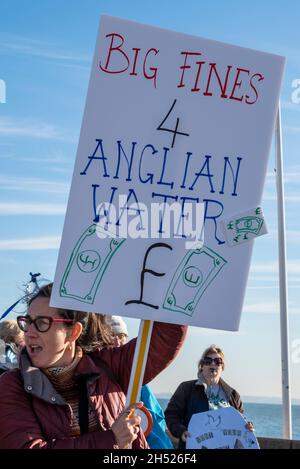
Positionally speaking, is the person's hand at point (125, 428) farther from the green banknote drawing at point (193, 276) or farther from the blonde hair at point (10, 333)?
the blonde hair at point (10, 333)

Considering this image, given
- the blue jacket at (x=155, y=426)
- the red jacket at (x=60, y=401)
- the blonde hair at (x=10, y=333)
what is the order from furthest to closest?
the blonde hair at (x=10, y=333)
the blue jacket at (x=155, y=426)
the red jacket at (x=60, y=401)

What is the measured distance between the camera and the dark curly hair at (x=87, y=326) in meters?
3.79

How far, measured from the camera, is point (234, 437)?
3.95 metres

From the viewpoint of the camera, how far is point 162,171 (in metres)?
3.89

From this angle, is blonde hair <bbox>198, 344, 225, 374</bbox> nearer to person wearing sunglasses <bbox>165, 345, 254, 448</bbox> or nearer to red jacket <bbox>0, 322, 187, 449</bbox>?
person wearing sunglasses <bbox>165, 345, 254, 448</bbox>

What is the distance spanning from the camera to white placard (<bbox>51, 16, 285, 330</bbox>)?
12.4 feet

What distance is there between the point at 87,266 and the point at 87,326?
0.84 feet

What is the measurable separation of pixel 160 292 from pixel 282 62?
43.5 inches

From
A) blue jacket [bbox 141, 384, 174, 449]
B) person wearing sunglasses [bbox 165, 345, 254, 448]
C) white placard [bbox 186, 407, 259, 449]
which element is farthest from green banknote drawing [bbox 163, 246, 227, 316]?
person wearing sunglasses [bbox 165, 345, 254, 448]

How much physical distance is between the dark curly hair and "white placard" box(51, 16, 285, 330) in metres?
0.06

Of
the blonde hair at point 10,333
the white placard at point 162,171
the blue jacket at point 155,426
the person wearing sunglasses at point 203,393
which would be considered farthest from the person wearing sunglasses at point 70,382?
the person wearing sunglasses at point 203,393

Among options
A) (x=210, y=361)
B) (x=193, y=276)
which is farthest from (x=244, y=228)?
(x=210, y=361)

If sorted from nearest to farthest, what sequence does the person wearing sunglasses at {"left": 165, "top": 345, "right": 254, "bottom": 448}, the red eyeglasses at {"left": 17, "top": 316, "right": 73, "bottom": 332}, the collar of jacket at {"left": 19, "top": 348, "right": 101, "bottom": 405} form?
1. the collar of jacket at {"left": 19, "top": 348, "right": 101, "bottom": 405}
2. the red eyeglasses at {"left": 17, "top": 316, "right": 73, "bottom": 332}
3. the person wearing sunglasses at {"left": 165, "top": 345, "right": 254, "bottom": 448}
